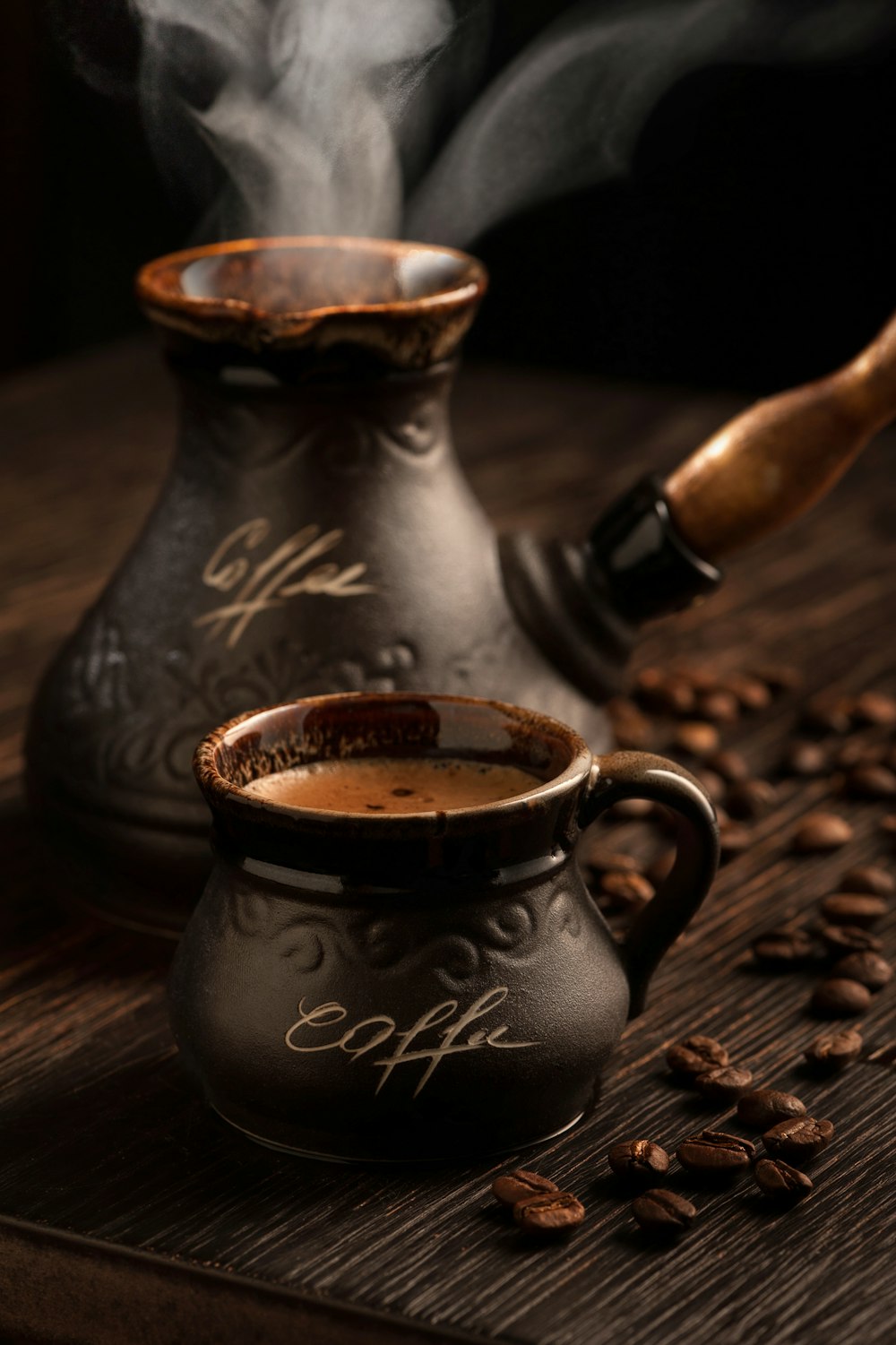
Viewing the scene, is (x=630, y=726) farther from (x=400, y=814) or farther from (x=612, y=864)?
(x=400, y=814)

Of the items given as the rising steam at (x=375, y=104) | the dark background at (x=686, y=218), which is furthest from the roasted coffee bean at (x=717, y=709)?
the dark background at (x=686, y=218)

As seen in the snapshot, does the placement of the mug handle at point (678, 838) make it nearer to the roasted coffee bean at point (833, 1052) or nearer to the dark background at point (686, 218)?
the roasted coffee bean at point (833, 1052)

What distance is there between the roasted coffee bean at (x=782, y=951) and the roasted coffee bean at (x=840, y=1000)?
0.16 ft

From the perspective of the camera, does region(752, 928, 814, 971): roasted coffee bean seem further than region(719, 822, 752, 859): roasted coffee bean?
No

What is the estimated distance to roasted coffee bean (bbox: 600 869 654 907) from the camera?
1191mm

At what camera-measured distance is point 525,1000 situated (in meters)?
0.88

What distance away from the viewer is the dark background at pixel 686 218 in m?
2.98

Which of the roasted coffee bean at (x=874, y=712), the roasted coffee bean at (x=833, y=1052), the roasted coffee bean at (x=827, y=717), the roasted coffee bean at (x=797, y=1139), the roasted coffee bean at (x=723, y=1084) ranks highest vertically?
the roasted coffee bean at (x=797, y=1139)

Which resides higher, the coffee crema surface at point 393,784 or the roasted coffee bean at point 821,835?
the coffee crema surface at point 393,784

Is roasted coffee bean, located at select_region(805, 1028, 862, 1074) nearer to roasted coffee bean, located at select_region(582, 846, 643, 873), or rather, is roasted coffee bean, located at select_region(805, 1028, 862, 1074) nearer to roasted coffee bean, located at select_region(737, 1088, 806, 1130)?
roasted coffee bean, located at select_region(737, 1088, 806, 1130)

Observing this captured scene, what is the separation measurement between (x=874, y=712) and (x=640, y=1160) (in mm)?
717

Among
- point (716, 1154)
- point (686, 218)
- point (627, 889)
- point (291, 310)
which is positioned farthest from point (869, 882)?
point (686, 218)

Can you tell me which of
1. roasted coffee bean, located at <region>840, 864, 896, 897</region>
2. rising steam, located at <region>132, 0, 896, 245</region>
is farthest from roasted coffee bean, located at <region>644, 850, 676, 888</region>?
rising steam, located at <region>132, 0, 896, 245</region>

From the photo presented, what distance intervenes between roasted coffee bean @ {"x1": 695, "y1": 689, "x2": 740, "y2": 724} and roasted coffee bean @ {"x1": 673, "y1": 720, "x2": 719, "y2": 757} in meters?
0.03
